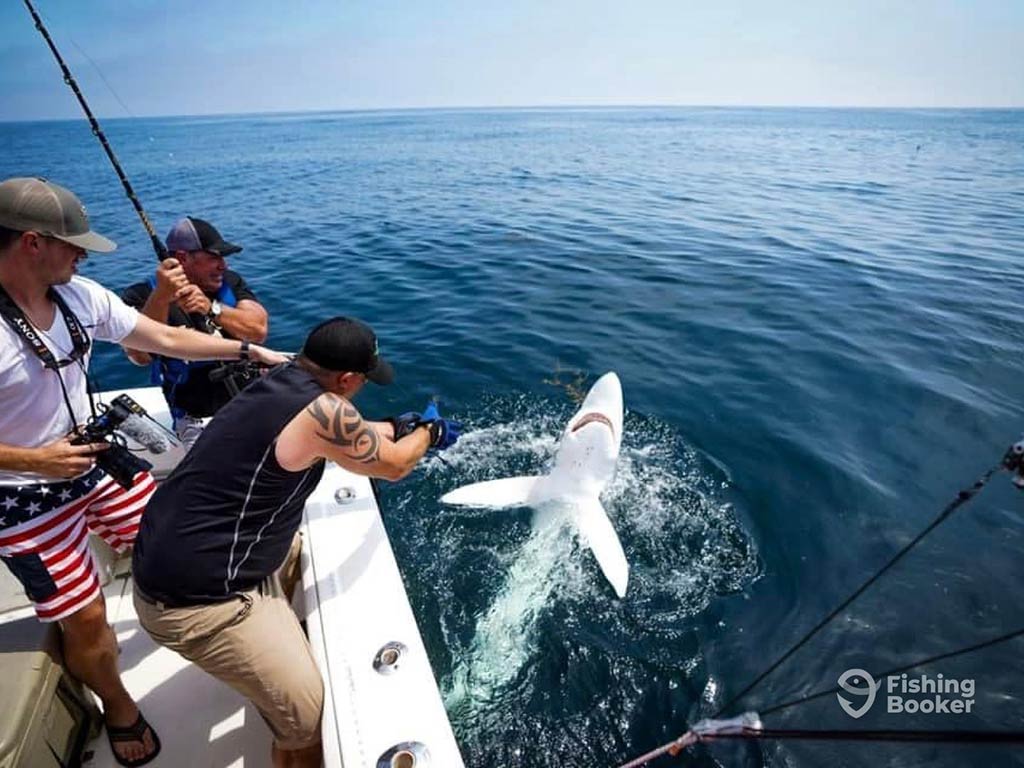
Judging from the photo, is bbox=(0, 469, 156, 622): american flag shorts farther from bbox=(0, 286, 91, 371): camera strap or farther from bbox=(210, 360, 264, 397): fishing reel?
bbox=(210, 360, 264, 397): fishing reel

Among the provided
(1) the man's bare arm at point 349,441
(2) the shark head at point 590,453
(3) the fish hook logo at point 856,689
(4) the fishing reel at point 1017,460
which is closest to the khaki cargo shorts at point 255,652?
(1) the man's bare arm at point 349,441

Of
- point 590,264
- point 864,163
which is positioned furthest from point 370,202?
point 864,163

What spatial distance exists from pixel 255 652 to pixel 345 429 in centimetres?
137

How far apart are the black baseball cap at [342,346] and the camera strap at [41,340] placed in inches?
53.6

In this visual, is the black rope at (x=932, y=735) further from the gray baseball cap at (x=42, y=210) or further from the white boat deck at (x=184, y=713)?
the gray baseball cap at (x=42, y=210)

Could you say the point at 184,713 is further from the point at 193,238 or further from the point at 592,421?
the point at 592,421

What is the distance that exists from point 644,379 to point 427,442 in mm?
6409

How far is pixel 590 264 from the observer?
15.5 meters

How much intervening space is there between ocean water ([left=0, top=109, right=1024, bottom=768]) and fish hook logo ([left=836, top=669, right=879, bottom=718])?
0.25 feet

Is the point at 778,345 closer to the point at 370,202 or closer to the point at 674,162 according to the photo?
the point at 370,202

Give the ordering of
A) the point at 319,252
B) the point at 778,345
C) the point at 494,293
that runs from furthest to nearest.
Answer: the point at 319,252
the point at 494,293
the point at 778,345

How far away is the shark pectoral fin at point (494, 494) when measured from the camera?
654 cm

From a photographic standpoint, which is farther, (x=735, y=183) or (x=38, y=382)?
(x=735, y=183)

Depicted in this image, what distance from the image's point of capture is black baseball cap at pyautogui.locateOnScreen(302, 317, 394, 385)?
113 inches
